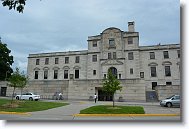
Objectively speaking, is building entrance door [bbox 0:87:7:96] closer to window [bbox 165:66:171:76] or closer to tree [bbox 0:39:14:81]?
tree [bbox 0:39:14:81]

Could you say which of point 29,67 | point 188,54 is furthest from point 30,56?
point 188,54

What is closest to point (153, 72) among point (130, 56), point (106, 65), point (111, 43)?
point (130, 56)

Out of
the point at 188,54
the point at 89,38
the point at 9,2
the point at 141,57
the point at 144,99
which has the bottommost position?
the point at 144,99

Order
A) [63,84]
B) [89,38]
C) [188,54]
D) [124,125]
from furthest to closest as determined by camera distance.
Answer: [89,38]
[63,84]
[124,125]
[188,54]

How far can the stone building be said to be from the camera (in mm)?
40750

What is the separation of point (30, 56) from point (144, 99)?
A: 34.8 meters

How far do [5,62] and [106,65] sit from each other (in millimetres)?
26073

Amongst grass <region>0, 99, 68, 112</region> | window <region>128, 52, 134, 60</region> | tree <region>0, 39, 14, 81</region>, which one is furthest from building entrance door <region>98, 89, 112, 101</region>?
tree <region>0, 39, 14, 81</region>

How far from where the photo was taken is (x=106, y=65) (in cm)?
4891

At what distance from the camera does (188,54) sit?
6.24 m

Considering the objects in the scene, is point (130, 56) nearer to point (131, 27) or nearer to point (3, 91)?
point (131, 27)

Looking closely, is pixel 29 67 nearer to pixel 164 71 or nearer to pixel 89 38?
pixel 89 38

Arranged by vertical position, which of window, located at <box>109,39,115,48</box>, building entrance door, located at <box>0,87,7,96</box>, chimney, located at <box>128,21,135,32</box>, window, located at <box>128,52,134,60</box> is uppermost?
chimney, located at <box>128,21,135,32</box>

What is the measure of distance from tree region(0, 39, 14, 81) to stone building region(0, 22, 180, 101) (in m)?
6.02
